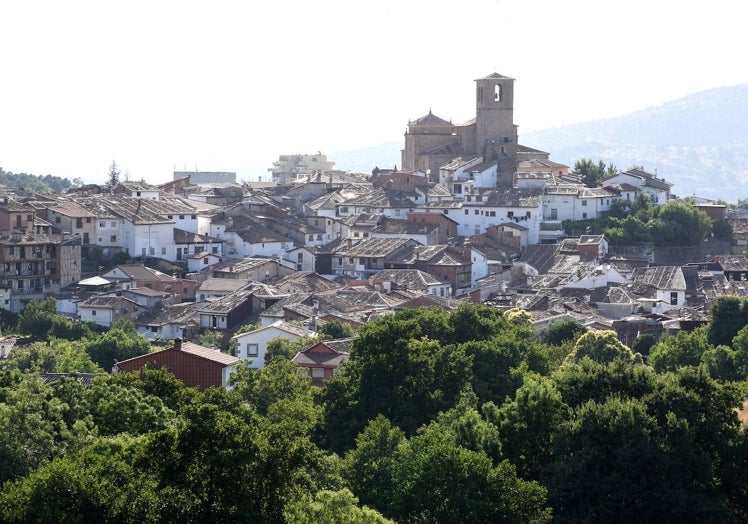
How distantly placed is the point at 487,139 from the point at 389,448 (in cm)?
5359

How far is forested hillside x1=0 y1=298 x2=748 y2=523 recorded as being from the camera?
24250 mm

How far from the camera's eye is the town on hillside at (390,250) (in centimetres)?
5994

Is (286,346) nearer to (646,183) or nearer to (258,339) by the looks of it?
(258,339)

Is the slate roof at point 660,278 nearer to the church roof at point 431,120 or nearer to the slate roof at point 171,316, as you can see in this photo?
the slate roof at point 171,316

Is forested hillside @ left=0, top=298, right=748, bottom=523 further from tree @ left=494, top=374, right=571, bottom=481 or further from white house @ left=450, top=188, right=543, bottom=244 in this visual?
white house @ left=450, top=188, right=543, bottom=244

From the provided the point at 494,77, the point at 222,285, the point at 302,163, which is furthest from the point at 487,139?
the point at 302,163

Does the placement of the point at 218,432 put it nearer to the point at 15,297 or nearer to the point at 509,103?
the point at 15,297

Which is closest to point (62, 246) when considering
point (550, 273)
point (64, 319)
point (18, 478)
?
point (64, 319)

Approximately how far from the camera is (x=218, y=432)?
24.7 meters

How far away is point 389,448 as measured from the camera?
3020cm

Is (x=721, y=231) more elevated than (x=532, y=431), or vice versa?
(x=721, y=231)

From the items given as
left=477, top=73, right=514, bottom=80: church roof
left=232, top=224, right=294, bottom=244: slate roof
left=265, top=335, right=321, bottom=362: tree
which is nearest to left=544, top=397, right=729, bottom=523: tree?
left=265, top=335, right=321, bottom=362: tree

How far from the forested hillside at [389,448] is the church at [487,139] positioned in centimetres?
4348

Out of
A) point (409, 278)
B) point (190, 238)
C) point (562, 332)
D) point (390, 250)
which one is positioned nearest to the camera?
point (562, 332)
